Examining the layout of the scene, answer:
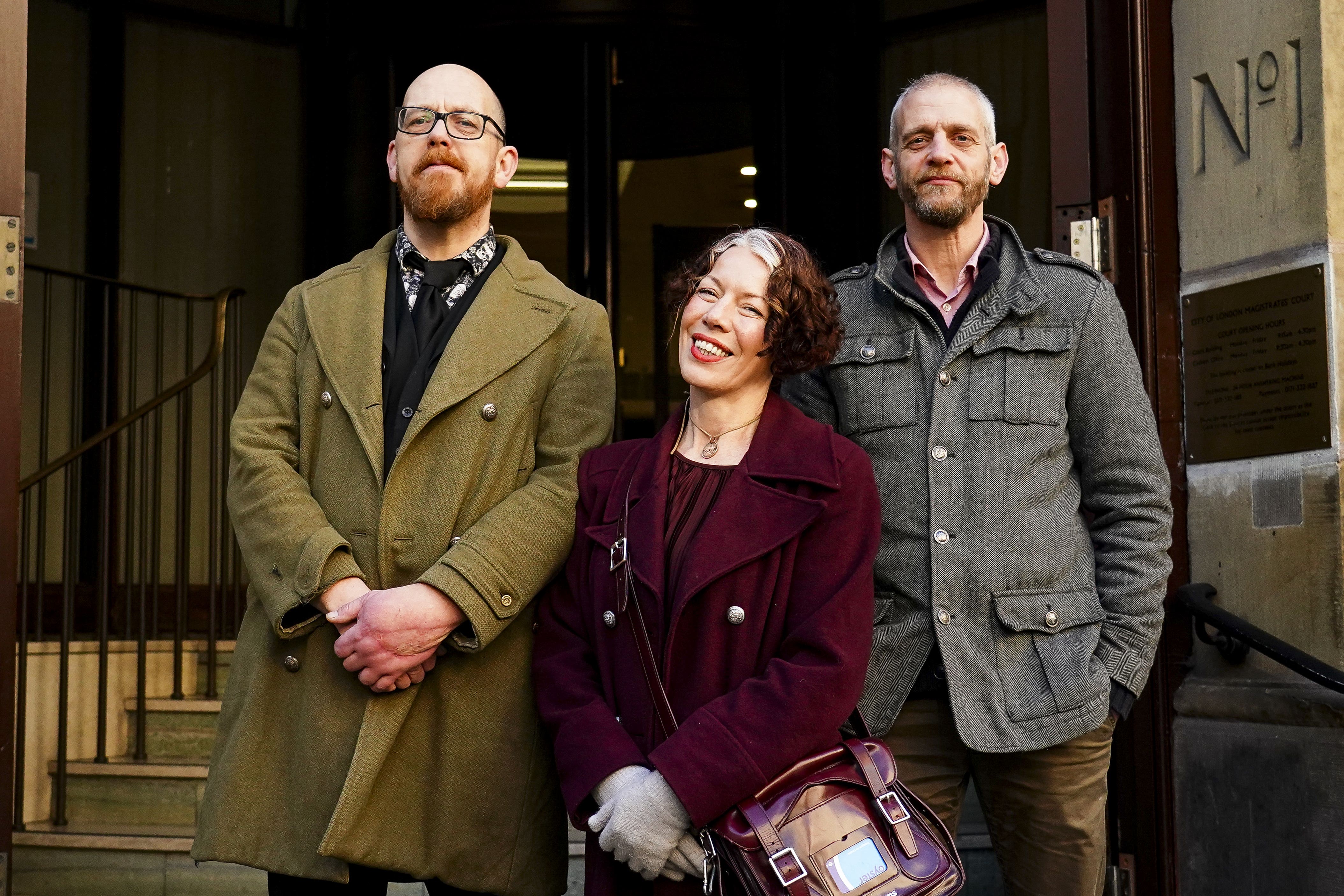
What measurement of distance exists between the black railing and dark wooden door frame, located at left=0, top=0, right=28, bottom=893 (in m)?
2.96

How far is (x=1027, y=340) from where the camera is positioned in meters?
2.78

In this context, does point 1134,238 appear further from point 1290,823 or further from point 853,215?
point 853,215

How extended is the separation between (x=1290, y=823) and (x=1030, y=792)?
819 millimetres

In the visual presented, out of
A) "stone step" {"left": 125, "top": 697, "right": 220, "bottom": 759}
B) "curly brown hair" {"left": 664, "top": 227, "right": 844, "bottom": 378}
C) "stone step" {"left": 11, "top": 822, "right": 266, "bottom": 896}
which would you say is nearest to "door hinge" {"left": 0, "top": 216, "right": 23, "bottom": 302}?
"curly brown hair" {"left": 664, "top": 227, "right": 844, "bottom": 378}

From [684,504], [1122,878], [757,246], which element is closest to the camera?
[684,504]

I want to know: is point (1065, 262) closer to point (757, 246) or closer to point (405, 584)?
point (757, 246)

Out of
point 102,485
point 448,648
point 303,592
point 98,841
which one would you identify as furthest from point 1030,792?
point 102,485

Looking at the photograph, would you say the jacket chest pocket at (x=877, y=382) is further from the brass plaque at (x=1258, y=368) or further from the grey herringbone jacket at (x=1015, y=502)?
the brass plaque at (x=1258, y=368)

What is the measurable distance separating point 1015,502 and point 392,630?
114 centimetres

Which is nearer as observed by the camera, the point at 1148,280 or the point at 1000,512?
the point at 1000,512

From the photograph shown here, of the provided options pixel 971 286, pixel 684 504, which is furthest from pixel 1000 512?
pixel 684 504

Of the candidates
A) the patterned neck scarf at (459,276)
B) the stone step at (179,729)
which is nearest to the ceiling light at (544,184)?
the stone step at (179,729)

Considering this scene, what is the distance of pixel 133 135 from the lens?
7.24m

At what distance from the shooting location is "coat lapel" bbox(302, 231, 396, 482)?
2672 mm
